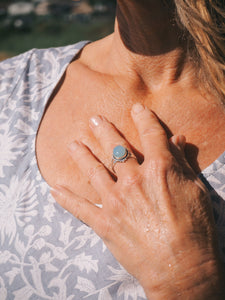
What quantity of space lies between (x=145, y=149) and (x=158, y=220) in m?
0.21

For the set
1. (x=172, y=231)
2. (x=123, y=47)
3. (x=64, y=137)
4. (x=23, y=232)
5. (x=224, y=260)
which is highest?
(x=123, y=47)

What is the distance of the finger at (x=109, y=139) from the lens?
2.94 feet

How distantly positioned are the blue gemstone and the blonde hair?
421 mm

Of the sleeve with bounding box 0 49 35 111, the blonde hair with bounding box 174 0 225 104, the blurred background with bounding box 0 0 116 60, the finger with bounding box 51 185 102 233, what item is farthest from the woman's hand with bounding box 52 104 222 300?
the blurred background with bounding box 0 0 116 60

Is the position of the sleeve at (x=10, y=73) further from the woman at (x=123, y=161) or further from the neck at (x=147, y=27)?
the neck at (x=147, y=27)

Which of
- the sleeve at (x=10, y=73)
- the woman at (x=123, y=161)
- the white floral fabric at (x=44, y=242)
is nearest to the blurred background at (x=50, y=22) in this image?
the sleeve at (x=10, y=73)

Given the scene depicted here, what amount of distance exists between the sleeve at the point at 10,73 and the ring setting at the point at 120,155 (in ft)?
1.74

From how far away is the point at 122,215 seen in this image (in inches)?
33.4

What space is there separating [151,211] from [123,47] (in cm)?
68

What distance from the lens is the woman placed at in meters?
0.82

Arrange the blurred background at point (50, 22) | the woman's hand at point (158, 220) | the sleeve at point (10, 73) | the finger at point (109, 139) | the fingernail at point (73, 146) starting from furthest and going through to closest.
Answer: the blurred background at point (50, 22) < the sleeve at point (10, 73) < the fingernail at point (73, 146) < the finger at point (109, 139) < the woman's hand at point (158, 220)

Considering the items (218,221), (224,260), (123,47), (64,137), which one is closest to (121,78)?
(123,47)

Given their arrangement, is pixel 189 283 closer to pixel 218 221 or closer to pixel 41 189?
pixel 218 221

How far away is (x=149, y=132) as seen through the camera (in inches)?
37.1
